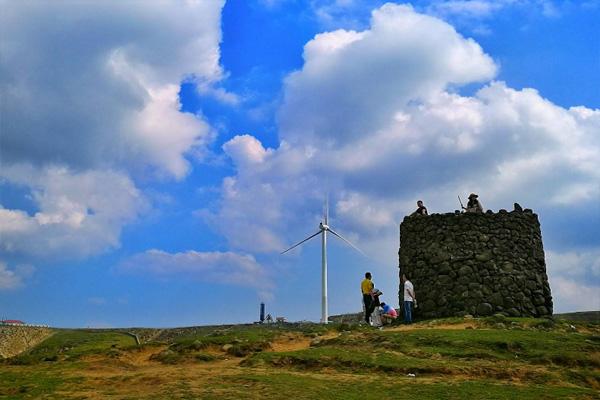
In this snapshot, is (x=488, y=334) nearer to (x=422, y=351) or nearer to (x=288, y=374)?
(x=422, y=351)

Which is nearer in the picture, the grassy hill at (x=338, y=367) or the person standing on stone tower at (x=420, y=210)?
the grassy hill at (x=338, y=367)

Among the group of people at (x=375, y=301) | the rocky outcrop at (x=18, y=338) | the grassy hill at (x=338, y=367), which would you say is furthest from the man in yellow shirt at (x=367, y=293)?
the rocky outcrop at (x=18, y=338)

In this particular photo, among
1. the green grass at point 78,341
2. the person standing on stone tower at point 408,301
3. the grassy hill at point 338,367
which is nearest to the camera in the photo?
the grassy hill at point 338,367

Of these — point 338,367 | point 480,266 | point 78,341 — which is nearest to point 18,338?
point 78,341

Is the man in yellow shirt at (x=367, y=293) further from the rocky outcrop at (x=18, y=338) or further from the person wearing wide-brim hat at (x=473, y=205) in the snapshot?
the rocky outcrop at (x=18, y=338)

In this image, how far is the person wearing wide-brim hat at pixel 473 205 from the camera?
2919 centimetres

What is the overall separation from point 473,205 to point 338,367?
53.7 feet

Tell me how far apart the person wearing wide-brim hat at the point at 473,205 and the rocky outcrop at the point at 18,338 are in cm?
3091

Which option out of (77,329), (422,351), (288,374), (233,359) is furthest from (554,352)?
(77,329)

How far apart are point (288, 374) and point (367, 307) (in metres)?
12.7

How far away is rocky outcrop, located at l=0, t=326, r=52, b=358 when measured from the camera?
129 ft

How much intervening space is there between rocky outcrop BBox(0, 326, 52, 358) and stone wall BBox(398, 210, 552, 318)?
89.3 ft

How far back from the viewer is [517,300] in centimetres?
2728

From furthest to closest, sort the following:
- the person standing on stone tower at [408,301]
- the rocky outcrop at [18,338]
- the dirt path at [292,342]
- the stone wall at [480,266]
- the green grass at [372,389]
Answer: the rocky outcrop at [18,338] < the stone wall at [480,266] < the person standing on stone tower at [408,301] < the dirt path at [292,342] < the green grass at [372,389]
